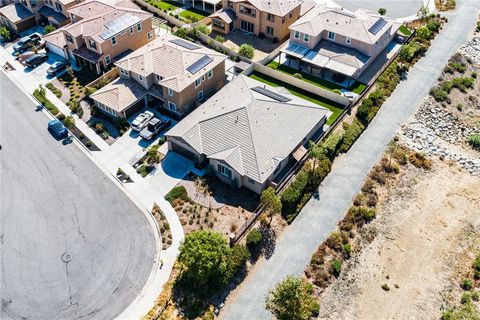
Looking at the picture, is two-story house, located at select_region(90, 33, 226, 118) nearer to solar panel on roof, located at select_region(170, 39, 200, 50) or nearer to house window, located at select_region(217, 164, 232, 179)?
solar panel on roof, located at select_region(170, 39, 200, 50)

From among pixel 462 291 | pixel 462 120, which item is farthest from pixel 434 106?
pixel 462 291

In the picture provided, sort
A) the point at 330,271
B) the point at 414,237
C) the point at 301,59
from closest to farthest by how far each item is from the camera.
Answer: the point at 330,271, the point at 414,237, the point at 301,59

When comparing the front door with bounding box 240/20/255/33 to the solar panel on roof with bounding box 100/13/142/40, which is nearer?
the solar panel on roof with bounding box 100/13/142/40

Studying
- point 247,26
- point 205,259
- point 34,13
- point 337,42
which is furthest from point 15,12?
point 205,259

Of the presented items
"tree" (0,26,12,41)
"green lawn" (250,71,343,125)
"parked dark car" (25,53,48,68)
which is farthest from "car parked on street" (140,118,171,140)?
"tree" (0,26,12,41)

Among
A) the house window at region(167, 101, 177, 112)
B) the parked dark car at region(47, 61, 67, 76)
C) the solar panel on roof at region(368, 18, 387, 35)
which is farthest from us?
the solar panel on roof at region(368, 18, 387, 35)

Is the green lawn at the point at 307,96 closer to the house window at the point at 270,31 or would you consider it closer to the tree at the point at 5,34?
the house window at the point at 270,31

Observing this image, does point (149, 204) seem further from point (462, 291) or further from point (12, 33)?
point (12, 33)
